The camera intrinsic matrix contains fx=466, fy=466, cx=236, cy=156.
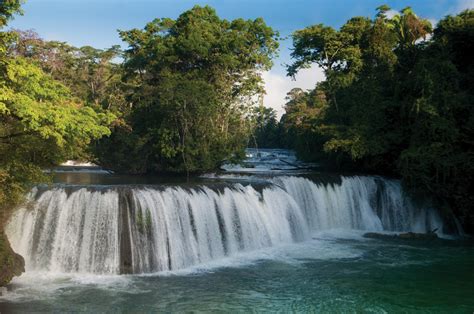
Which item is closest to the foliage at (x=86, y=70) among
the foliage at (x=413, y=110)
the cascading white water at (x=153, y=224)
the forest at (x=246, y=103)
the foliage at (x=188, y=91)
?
the forest at (x=246, y=103)

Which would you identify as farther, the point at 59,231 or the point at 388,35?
the point at 388,35

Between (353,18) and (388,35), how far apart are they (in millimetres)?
5687

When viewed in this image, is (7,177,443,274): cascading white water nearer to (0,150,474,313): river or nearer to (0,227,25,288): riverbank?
(0,150,474,313): river

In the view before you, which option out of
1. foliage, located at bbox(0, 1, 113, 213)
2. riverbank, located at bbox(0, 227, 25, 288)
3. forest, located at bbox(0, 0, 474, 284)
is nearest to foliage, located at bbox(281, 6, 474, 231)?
forest, located at bbox(0, 0, 474, 284)

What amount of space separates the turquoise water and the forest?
303cm

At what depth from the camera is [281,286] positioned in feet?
40.2

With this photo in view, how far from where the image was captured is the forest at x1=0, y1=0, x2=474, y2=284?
12.4 metres

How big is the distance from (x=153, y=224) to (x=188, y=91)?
11523 millimetres

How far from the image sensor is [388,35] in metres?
27.9

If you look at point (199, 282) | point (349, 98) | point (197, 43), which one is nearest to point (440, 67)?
point (349, 98)

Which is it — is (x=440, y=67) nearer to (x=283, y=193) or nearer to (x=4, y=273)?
(x=283, y=193)

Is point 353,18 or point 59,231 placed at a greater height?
point 353,18

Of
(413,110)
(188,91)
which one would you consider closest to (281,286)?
(413,110)

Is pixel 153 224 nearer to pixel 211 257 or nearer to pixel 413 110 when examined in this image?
pixel 211 257
